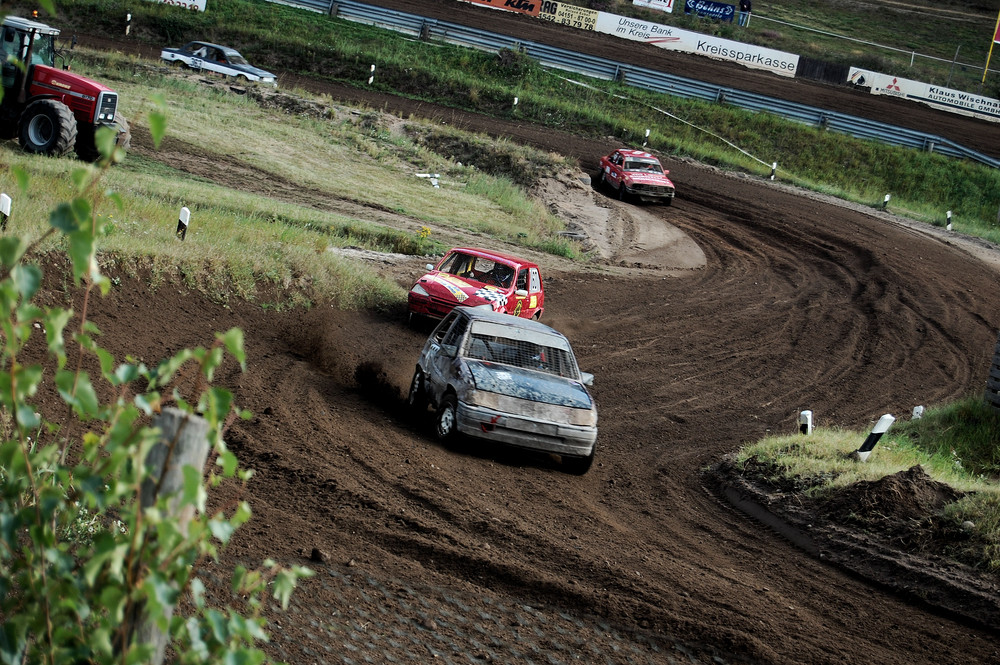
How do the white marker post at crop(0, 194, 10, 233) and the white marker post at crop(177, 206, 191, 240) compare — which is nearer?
the white marker post at crop(0, 194, 10, 233)

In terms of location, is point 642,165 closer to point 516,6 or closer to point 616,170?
point 616,170

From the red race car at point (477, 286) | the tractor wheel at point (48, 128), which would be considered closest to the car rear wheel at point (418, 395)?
the red race car at point (477, 286)

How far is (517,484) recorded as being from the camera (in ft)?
33.3

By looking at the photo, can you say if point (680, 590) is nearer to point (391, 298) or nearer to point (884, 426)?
point (884, 426)

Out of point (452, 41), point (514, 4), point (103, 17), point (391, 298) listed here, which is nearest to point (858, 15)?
point (514, 4)

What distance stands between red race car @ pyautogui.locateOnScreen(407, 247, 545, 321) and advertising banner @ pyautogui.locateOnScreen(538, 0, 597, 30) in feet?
135

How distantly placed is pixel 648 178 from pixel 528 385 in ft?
78.1

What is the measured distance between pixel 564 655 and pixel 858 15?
7733 centimetres

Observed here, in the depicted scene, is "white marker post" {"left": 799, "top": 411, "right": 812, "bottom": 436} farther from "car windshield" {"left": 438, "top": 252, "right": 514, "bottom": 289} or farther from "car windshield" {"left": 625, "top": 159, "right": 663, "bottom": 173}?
"car windshield" {"left": 625, "top": 159, "right": 663, "bottom": 173}

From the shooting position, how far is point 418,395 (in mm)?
12438

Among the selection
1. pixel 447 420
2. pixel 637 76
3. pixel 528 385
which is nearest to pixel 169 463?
pixel 447 420

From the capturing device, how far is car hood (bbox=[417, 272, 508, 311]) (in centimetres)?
1675

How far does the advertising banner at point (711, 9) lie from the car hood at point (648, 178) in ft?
111

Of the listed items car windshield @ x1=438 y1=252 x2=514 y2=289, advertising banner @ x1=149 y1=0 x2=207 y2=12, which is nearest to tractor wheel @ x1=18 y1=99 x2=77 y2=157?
car windshield @ x1=438 y1=252 x2=514 y2=289
